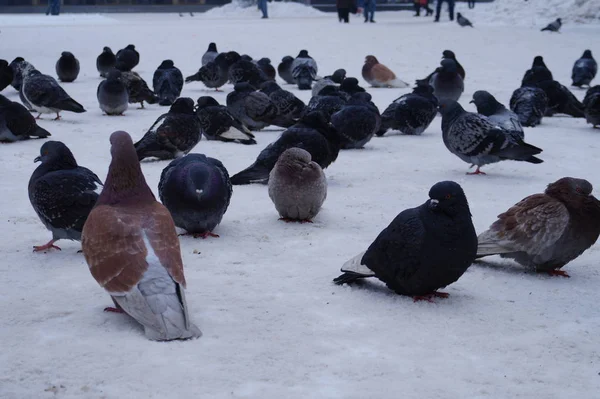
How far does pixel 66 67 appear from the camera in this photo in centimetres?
1645

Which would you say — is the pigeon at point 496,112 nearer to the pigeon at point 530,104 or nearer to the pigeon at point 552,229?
the pigeon at point 530,104

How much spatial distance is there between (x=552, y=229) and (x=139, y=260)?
8.66 feet

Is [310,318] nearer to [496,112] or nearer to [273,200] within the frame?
[273,200]

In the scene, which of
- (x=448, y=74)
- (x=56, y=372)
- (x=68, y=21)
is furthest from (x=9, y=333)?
(x=68, y=21)

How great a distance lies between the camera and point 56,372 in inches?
140

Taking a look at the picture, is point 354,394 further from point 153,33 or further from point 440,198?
point 153,33

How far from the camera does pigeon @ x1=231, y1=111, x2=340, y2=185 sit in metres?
7.45

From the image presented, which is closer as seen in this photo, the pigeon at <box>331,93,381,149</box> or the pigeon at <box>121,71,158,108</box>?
the pigeon at <box>331,93,381,149</box>

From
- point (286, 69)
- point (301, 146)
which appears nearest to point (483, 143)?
point (301, 146)

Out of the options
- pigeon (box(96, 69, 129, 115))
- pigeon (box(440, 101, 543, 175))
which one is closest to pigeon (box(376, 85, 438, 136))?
pigeon (box(440, 101, 543, 175))

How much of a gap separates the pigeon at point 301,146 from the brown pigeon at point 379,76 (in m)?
9.26

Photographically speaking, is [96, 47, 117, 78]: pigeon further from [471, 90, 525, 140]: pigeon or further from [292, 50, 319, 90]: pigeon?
[471, 90, 525, 140]: pigeon

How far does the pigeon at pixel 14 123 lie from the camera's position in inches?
388

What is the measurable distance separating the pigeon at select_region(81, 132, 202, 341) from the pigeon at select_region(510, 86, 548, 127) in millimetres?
8852
